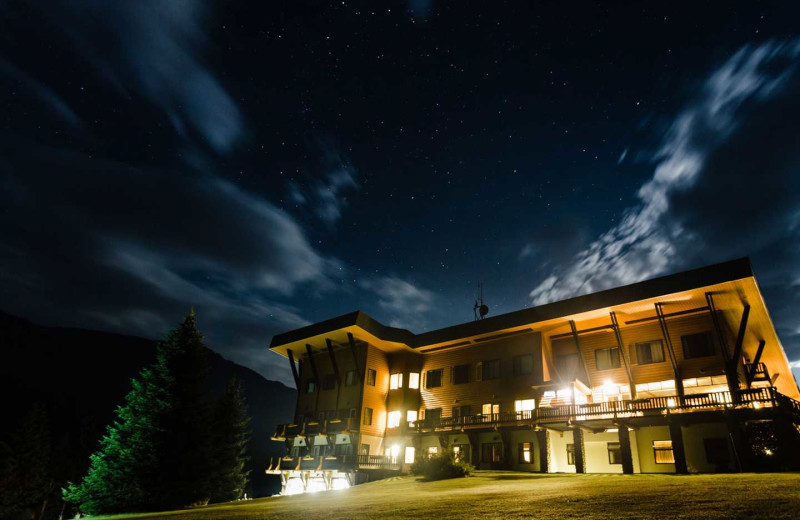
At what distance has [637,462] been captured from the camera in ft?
85.9

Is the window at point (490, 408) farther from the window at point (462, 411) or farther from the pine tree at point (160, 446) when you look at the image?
the pine tree at point (160, 446)

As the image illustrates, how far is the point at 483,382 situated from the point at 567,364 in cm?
625

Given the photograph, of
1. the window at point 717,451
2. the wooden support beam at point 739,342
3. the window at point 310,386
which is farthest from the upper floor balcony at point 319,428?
the wooden support beam at point 739,342

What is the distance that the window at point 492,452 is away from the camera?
30609 millimetres

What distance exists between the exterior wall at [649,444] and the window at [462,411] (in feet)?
37.1

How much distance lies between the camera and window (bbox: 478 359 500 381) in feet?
111

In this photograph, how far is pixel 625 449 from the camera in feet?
80.5

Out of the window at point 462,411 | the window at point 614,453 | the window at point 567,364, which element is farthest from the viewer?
the window at point 462,411

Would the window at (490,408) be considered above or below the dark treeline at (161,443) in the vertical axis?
above

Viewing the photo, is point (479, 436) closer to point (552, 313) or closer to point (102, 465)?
point (552, 313)

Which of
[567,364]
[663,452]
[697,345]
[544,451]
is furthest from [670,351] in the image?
[544,451]

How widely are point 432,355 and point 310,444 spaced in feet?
42.1

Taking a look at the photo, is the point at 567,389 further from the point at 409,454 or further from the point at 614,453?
the point at 409,454

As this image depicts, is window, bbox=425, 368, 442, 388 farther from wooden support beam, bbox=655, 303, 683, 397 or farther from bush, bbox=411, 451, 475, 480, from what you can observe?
wooden support beam, bbox=655, 303, 683, 397
